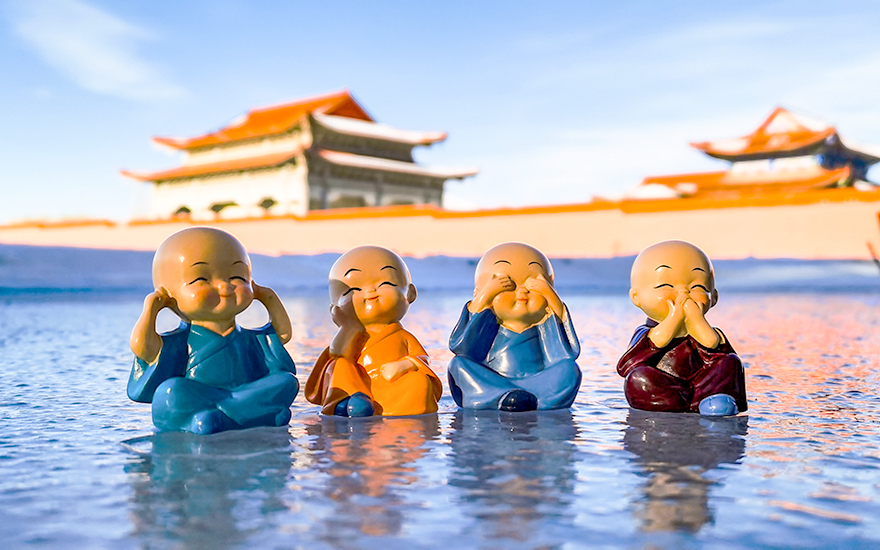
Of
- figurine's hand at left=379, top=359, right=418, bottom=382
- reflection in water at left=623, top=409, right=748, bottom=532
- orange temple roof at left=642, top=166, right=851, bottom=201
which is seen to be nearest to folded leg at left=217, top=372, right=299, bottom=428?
figurine's hand at left=379, top=359, right=418, bottom=382

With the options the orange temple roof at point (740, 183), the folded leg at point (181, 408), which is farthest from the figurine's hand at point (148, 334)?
the orange temple roof at point (740, 183)

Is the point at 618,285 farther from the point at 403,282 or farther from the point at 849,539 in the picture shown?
→ the point at 849,539

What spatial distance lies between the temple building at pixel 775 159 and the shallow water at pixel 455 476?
20331 mm

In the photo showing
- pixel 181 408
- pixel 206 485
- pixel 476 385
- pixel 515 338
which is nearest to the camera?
pixel 206 485

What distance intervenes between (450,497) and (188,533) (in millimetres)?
590

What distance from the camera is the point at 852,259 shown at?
44.2ft

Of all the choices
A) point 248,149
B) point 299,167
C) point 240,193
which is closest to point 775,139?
point 299,167

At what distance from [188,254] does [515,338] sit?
4.28 ft

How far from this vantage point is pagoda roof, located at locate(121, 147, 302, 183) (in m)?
23.6

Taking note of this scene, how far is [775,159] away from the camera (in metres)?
23.2

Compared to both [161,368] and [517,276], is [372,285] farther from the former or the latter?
[161,368]

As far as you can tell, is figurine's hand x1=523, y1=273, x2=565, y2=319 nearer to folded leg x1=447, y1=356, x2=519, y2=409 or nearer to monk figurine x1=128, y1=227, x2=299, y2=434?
folded leg x1=447, y1=356, x2=519, y2=409

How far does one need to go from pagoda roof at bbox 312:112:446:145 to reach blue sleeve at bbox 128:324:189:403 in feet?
71.4

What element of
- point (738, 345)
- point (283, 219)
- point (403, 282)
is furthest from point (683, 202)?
point (403, 282)
